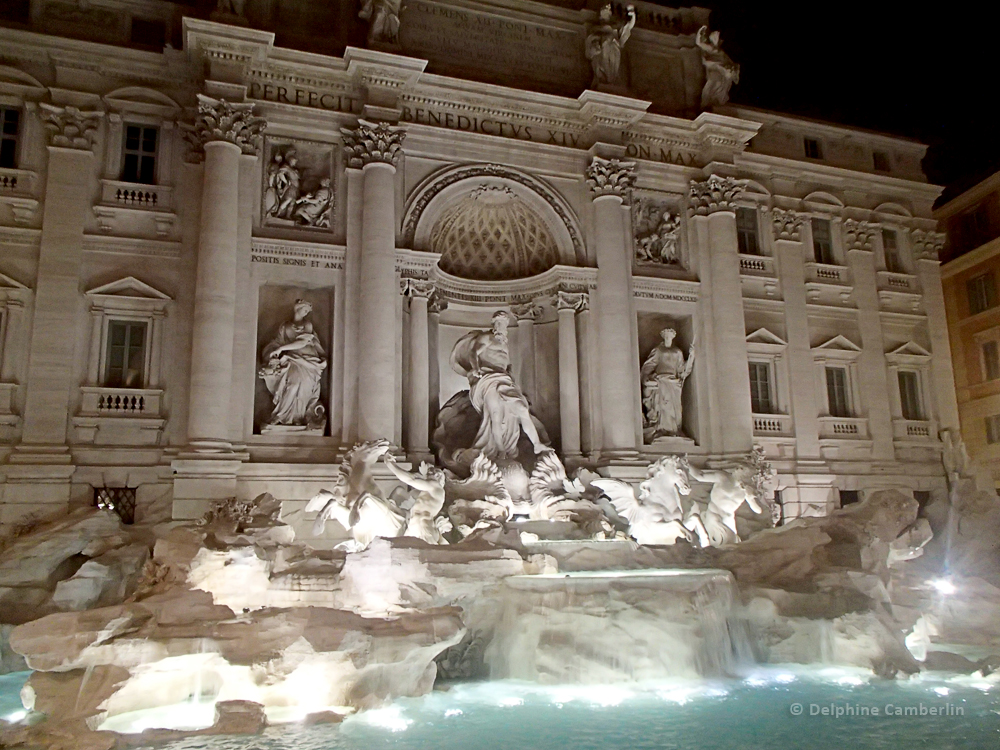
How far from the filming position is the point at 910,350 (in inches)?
978

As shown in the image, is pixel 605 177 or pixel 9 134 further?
pixel 605 177

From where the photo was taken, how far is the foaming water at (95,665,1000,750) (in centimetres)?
937

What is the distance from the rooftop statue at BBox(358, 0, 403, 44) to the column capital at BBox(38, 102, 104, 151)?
633 centimetres

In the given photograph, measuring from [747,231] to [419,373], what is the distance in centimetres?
1086

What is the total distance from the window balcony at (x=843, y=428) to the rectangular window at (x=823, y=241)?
15.5 ft

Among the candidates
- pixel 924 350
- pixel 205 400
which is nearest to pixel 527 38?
pixel 205 400

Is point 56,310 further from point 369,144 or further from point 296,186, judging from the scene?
point 369,144

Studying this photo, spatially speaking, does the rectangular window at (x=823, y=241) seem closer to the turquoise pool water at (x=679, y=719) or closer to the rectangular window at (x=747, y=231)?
the rectangular window at (x=747, y=231)

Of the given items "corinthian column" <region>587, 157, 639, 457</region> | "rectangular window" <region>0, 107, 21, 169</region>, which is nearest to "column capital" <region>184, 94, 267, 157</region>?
"rectangular window" <region>0, 107, 21, 169</region>

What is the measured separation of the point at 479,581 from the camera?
1284 cm

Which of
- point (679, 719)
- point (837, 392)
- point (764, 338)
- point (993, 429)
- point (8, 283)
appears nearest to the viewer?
point (679, 719)

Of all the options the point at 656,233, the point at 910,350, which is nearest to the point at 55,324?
the point at 656,233

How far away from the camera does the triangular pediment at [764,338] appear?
22891 mm

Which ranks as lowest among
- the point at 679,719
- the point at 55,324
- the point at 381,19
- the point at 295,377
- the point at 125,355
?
the point at 679,719
